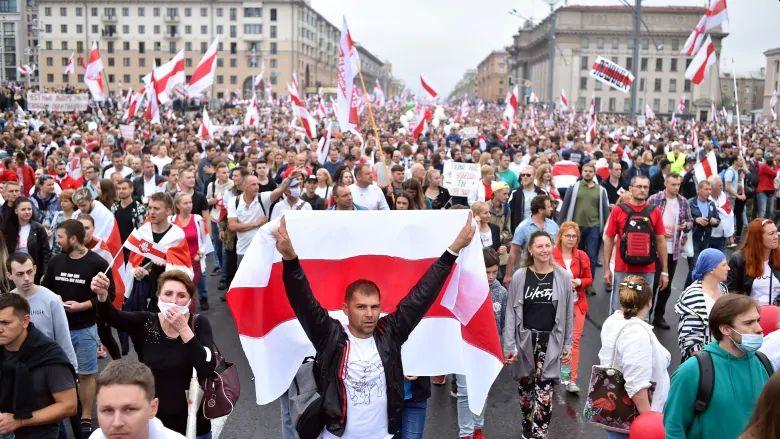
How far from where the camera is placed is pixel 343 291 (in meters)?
4.24

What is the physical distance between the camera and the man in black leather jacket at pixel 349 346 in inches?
137

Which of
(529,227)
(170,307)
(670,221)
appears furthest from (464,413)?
(670,221)

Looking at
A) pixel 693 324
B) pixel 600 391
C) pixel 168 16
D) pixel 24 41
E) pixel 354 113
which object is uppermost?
pixel 168 16

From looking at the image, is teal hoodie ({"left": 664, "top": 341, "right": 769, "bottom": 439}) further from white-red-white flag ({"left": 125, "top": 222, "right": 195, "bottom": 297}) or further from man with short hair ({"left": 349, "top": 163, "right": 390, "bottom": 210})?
man with short hair ({"left": 349, "top": 163, "right": 390, "bottom": 210})

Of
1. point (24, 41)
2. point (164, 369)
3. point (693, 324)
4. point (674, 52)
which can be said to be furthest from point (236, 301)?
point (674, 52)

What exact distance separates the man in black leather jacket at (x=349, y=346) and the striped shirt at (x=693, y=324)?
6.99ft

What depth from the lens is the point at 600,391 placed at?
4.38 m

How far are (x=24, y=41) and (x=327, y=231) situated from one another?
98749 mm

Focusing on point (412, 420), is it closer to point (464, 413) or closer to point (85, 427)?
point (464, 413)

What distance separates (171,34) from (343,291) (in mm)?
114786

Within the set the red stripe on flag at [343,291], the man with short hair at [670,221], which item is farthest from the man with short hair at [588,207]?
the red stripe on flag at [343,291]

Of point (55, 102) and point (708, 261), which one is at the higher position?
point (55, 102)

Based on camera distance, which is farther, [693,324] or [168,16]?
[168,16]

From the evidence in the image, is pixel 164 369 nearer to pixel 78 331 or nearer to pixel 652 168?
pixel 78 331
